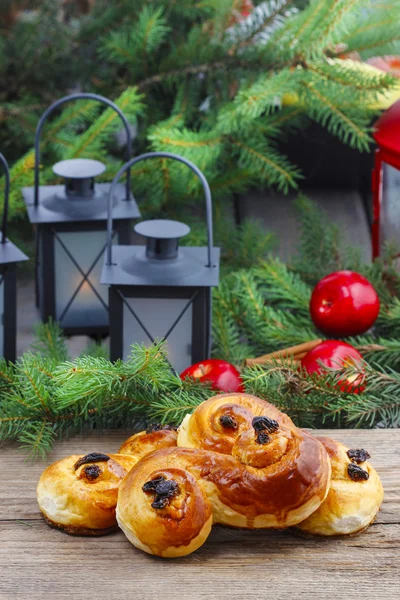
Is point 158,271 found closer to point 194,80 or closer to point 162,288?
point 162,288

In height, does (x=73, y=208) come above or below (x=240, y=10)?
below

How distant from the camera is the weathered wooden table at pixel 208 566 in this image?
0.75 m

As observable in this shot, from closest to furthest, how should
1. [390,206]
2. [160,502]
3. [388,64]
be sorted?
1. [160,502]
2. [388,64]
3. [390,206]

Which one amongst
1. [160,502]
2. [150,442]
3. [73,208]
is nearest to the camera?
[160,502]

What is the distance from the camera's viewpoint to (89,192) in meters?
1.30

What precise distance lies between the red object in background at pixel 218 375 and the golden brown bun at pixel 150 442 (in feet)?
0.57

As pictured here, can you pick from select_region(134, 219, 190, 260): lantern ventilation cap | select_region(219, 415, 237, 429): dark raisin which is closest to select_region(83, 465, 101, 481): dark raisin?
select_region(219, 415, 237, 429): dark raisin

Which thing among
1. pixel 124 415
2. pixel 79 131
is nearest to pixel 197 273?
pixel 124 415

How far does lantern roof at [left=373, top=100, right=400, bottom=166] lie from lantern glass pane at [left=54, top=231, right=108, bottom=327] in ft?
1.66

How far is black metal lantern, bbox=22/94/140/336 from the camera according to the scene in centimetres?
127

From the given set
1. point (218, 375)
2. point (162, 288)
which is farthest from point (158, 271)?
point (218, 375)

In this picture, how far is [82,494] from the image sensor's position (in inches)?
32.2

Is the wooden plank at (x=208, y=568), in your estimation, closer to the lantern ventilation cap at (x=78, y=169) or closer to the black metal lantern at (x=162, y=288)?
the black metal lantern at (x=162, y=288)

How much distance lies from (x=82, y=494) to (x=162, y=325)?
1.16 ft
